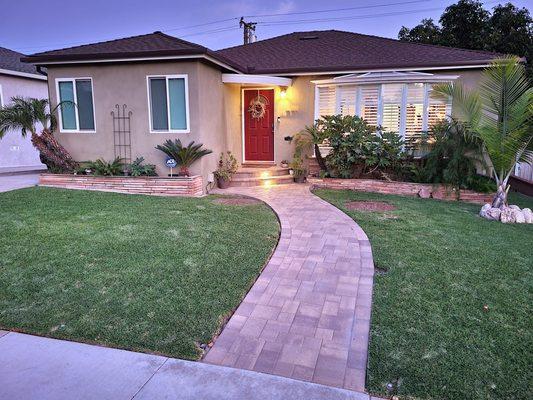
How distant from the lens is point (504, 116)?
25.0 ft

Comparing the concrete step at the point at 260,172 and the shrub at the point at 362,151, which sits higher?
the shrub at the point at 362,151

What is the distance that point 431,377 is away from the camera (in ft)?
9.30

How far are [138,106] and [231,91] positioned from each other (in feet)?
9.59

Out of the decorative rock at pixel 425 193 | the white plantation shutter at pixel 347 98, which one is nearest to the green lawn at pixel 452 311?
the decorative rock at pixel 425 193

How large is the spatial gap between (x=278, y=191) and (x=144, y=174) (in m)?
3.35

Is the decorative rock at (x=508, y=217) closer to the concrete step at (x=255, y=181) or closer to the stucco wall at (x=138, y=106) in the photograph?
the concrete step at (x=255, y=181)

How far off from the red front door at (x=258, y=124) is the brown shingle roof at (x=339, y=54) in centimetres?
80

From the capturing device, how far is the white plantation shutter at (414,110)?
10.9 m

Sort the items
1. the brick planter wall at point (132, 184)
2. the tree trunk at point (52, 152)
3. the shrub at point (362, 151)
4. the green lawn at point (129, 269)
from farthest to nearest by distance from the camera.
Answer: the shrub at point (362, 151)
the tree trunk at point (52, 152)
the brick planter wall at point (132, 184)
the green lawn at point (129, 269)

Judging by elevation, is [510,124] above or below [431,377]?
above

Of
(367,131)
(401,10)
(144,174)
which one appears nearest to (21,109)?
(144,174)

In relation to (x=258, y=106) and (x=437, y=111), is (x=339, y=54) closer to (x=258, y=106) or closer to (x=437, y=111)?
(x=258, y=106)

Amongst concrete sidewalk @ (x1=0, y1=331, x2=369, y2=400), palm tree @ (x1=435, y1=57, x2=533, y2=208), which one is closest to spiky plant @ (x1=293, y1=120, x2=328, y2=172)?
palm tree @ (x1=435, y1=57, x2=533, y2=208)

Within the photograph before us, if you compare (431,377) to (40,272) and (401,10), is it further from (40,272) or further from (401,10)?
(401,10)
